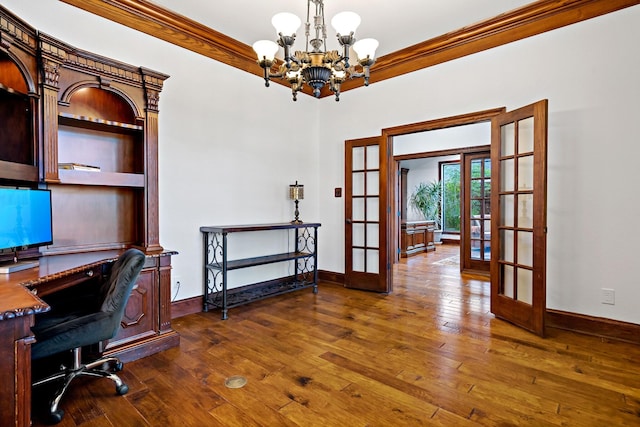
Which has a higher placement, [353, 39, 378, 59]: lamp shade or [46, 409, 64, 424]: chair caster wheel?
[353, 39, 378, 59]: lamp shade

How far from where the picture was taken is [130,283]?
2125mm

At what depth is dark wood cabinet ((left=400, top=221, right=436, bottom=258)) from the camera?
7.97m

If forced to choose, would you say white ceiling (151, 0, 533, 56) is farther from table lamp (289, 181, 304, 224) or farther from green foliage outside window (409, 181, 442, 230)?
green foliage outside window (409, 181, 442, 230)

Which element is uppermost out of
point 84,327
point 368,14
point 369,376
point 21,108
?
point 368,14

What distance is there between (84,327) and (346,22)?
2544mm

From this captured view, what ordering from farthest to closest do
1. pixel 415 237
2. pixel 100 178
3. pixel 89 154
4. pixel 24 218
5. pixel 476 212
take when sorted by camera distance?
1. pixel 415 237
2. pixel 476 212
3. pixel 89 154
4. pixel 100 178
5. pixel 24 218

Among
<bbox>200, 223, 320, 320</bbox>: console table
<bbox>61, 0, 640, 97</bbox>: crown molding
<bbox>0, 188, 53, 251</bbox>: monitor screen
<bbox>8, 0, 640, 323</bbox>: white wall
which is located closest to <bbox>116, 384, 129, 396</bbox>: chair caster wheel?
<bbox>0, 188, 53, 251</bbox>: monitor screen

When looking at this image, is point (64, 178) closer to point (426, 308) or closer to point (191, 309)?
point (191, 309)

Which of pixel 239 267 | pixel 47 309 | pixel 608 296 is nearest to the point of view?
pixel 47 309

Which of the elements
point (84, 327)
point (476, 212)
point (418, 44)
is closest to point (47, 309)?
point (84, 327)

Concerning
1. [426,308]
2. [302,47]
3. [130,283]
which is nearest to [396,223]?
[426,308]

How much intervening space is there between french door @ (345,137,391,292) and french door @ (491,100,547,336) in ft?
4.56

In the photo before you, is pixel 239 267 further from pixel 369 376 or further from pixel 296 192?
pixel 369 376

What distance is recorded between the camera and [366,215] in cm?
482
